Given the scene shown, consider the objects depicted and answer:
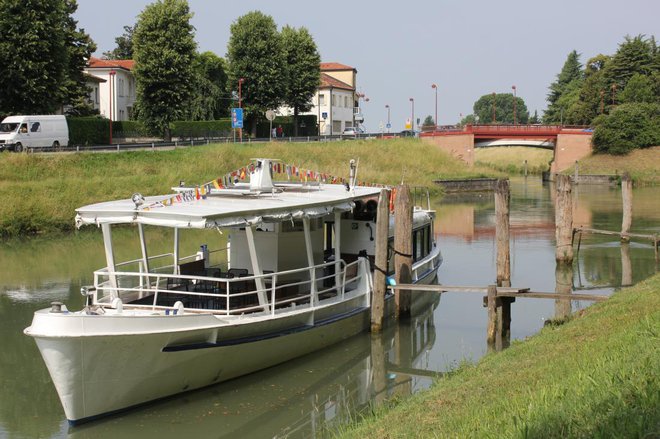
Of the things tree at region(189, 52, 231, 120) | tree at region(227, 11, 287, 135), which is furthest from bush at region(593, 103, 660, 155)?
tree at region(189, 52, 231, 120)

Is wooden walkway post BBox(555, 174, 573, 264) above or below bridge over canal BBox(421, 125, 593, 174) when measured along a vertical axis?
below

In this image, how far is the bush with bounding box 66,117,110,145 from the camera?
56.3 m

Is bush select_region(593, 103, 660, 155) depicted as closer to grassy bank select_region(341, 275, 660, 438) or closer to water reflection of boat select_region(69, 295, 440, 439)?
water reflection of boat select_region(69, 295, 440, 439)

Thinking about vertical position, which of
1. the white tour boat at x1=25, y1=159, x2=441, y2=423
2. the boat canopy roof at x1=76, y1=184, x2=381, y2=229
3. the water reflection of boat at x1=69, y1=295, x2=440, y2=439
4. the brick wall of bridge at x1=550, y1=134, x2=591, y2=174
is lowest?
the water reflection of boat at x1=69, y1=295, x2=440, y2=439

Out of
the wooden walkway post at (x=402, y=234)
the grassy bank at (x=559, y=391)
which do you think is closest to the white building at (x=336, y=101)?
the wooden walkway post at (x=402, y=234)

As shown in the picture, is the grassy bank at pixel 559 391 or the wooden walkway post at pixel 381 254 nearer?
the grassy bank at pixel 559 391

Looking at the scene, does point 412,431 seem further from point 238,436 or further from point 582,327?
point 582,327

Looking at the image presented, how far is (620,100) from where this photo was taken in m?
93.6

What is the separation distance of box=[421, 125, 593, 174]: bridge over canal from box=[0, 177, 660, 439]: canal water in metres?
42.8

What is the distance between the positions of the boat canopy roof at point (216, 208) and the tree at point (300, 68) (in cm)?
5741

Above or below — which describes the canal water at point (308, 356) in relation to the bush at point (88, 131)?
below

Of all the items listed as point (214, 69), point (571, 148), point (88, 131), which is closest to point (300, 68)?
point (214, 69)

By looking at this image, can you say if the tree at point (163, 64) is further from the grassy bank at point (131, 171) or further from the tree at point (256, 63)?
the tree at point (256, 63)

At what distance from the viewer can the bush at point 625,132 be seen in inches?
3066
